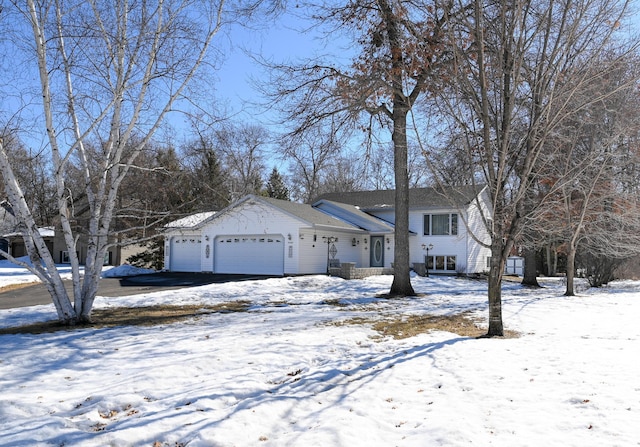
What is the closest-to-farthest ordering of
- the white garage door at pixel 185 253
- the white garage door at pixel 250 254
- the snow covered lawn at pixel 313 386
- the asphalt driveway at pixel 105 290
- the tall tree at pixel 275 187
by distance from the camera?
the snow covered lawn at pixel 313 386 < the asphalt driveway at pixel 105 290 < the white garage door at pixel 250 254 < the white garage door at pixel 185 253 < the tall tree at pixel 275 187

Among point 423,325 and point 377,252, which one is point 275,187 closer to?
point 377,252

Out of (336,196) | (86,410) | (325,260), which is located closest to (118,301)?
(86,410)

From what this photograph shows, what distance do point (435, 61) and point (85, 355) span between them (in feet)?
29.4

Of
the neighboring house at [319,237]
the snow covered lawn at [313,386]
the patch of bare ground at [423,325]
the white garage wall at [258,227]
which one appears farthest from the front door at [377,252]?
the snow covered lawn at [313,386]

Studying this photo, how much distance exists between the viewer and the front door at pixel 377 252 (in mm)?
28078

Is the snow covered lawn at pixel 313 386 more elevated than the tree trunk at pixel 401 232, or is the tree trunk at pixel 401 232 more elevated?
the tree trunk at pixel 401 232

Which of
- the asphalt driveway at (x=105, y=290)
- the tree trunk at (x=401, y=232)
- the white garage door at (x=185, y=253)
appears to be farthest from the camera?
the white garage door at (x=185, y=253)

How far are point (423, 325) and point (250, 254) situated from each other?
15389mm

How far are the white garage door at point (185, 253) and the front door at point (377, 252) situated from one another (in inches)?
376

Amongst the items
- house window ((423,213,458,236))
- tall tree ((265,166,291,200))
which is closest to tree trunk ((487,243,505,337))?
house window ((423,213,458,236))

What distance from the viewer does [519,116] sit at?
11.0 meters

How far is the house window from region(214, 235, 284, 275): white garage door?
346 inches

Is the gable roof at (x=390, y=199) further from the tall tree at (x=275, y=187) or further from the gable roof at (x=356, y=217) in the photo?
the tall tree at (x=275, y=187)

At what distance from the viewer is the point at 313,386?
5707mm
